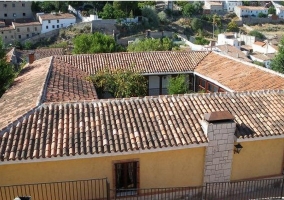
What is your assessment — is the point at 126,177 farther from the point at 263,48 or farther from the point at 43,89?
the point at 263,48

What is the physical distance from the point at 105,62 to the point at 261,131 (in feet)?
46.1

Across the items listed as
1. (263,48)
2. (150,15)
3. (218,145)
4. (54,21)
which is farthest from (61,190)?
(150,15)

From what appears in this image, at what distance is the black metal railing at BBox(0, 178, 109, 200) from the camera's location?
11125 millimetres

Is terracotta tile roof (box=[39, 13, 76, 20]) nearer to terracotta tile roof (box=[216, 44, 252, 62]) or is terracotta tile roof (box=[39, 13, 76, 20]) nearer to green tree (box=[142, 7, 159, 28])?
green tree (box=[142, 7, 159, 28])

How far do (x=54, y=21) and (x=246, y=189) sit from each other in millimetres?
72531

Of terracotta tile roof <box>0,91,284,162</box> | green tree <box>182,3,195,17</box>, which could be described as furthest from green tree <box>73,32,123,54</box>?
green tree <box>182,3,195,17</box>

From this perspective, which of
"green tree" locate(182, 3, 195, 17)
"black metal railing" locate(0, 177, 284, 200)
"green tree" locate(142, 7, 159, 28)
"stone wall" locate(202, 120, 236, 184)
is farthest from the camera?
"green tree" locate(182, 3, 195, 17)

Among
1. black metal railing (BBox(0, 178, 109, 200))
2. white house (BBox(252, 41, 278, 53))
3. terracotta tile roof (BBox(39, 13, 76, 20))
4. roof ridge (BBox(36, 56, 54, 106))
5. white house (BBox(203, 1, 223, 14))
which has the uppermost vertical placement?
white house (BBox(203, 1, 223, 14))

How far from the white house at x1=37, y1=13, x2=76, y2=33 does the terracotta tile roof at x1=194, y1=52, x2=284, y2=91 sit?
5878cm

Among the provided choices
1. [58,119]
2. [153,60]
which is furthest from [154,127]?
[153,60]

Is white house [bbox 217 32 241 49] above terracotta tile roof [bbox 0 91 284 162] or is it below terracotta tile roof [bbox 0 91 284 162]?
below

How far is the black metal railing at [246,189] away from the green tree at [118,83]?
958 centimetres

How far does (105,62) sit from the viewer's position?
2428 centimetres

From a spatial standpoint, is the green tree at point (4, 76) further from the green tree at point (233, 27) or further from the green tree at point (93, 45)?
the green tree at point (233, 27)
